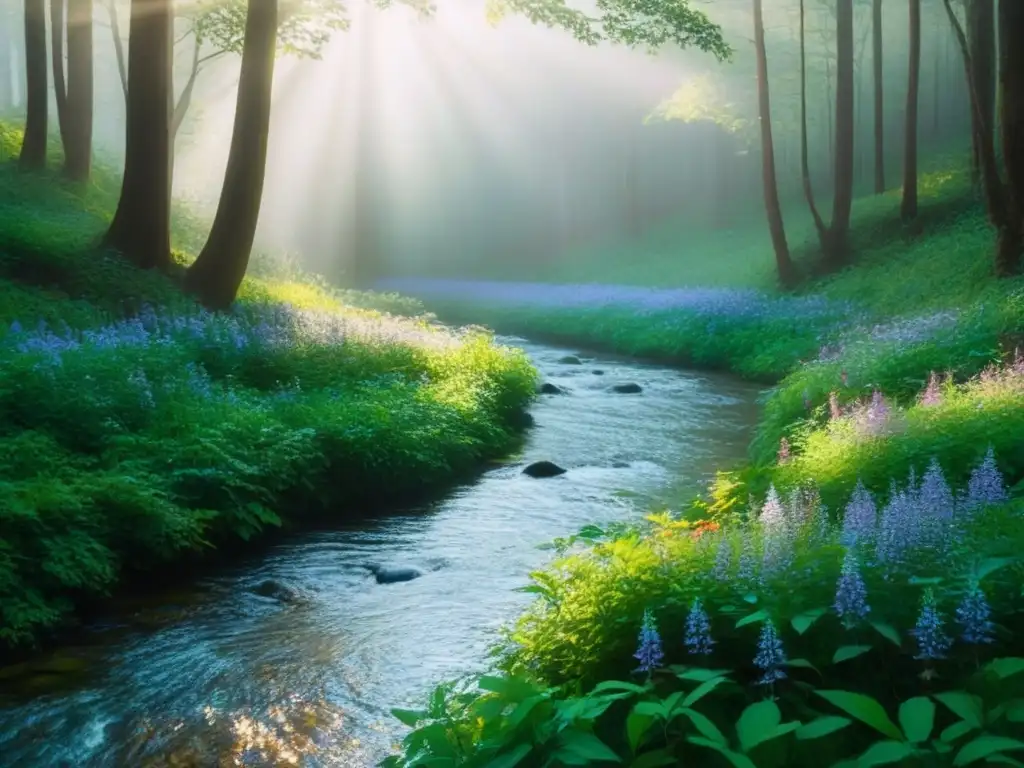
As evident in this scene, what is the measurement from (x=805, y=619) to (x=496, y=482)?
7809mm

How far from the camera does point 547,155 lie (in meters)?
64.6

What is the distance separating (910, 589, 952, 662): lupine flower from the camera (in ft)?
12.2

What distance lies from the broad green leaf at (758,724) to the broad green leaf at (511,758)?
731 mm

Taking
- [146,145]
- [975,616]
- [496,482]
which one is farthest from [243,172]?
[975,616]

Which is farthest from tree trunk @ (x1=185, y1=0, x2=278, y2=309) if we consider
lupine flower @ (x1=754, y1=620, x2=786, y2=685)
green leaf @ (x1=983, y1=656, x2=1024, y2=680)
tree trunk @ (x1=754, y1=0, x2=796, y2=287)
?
tree trunk @ (x1=754, y1=0, x2=796, y2=287)

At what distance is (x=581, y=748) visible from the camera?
11.3ft

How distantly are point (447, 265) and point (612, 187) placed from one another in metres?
10.7

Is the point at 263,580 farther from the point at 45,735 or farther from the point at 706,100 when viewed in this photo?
the point at 706,100

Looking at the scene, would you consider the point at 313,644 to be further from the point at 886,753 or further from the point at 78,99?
the point at 78,99

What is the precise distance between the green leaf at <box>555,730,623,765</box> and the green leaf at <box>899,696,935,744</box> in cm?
90

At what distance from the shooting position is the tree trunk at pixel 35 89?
19.1m

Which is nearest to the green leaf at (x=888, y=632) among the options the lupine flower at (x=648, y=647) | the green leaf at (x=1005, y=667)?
the green leaf at (x=1005, y=667)

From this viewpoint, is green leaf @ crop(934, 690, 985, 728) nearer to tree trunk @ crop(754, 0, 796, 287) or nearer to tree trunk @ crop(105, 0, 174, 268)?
tree trunk @ crop(105, 0, 174, 268)

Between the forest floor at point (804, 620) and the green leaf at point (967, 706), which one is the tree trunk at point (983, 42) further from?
the green leaf at point (967, 706)
